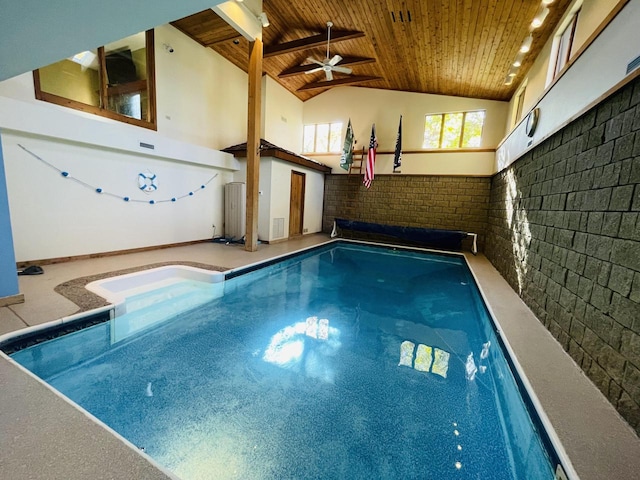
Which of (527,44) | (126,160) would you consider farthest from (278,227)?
(527,44)

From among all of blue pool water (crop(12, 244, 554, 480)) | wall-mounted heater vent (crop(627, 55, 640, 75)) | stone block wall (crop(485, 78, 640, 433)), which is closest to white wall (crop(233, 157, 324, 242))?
blue pool water (crop(12, 244, 554, 480))

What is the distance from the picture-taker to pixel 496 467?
1453 mm

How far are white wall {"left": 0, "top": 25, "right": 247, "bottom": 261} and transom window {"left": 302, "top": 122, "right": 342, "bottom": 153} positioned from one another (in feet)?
8.92

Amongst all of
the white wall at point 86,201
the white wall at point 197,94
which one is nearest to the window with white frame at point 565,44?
the white wall at point 197,94

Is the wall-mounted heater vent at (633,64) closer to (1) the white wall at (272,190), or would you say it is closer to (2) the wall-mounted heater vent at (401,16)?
(2) the wall-mounted heater vent at (401,16)

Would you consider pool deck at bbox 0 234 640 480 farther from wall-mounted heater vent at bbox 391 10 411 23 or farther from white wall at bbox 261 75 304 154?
white wall at bbox 261 75 304 154

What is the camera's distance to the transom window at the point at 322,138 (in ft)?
29.9

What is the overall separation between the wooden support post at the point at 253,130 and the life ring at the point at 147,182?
6.07 ft

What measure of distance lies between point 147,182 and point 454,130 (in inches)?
312

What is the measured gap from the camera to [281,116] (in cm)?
Answer: 855

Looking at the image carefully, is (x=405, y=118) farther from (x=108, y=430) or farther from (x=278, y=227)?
(x=108, y=430)

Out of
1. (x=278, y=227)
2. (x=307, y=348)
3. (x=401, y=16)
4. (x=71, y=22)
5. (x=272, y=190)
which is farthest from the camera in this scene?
(x=278, y=227)

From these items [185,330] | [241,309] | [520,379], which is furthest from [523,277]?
[185,330]

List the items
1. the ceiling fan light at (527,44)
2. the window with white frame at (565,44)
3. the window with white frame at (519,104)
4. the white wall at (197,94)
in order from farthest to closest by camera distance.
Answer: the window with white frame at (519,104)
the white wall at (197,94)
the ceiling fan light at (527,44)
the window with white frame at (565,44)
